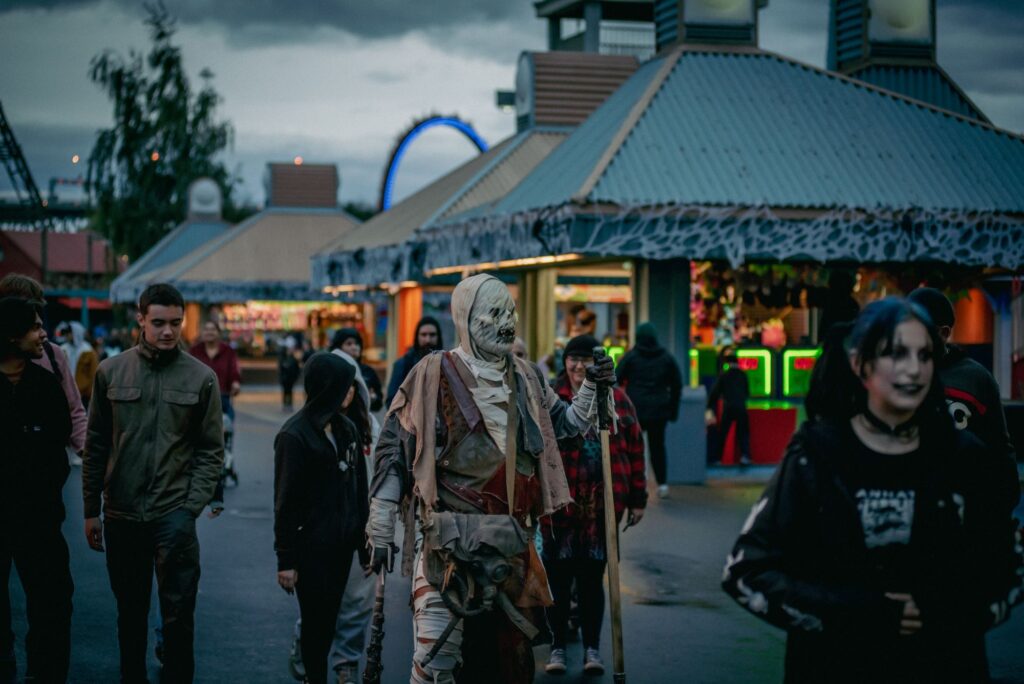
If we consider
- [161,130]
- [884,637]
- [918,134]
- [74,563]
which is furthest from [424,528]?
[161,130]

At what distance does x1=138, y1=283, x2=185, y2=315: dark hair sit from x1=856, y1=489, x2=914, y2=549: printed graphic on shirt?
3830 mm

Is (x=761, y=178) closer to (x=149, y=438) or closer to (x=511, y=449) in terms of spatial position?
(x=149, y=438)

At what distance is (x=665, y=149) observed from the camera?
16.2 metres

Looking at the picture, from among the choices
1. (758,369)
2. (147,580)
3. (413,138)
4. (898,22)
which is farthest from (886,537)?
(413,138)

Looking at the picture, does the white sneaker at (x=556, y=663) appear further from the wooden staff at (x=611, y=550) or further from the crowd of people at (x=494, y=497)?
the wooden staff at (x=611, y=550)

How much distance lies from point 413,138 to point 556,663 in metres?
28.3

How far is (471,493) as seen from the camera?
16.5ft

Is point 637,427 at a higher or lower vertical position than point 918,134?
lower

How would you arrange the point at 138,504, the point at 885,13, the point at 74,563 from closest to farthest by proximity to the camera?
the point at 138,504
the point at 74,563
the point at 885,13

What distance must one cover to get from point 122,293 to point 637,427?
42.3 m

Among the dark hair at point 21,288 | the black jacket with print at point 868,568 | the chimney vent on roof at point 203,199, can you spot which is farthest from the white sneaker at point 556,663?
the chimney vent on roof at point 203,199

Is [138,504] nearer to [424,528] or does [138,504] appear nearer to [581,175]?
[424,528]

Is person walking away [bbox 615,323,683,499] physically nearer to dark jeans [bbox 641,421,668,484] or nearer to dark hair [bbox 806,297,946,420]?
dark jeans [bbox 641,421,668,484]

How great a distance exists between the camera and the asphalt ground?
285 inches
